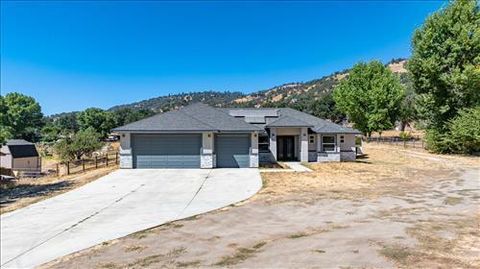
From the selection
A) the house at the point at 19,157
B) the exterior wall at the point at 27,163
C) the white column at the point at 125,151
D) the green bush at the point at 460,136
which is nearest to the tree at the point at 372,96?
the green bush at the point at 460,136

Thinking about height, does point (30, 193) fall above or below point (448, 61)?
below

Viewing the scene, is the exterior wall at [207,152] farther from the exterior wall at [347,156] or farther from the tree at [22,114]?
the tree at [22,114]

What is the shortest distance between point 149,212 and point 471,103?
31.2 m

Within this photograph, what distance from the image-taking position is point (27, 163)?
134ft

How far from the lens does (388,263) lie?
20.8ft

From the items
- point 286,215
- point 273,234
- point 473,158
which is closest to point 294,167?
point 286,215

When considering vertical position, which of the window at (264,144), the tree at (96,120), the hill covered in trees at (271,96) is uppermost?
the hill covered in trees at (271,96)

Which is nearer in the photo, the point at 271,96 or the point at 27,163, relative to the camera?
the point at 27,163

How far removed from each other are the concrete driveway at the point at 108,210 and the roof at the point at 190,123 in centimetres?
364

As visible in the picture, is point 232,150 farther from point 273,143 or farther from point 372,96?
point 372,96

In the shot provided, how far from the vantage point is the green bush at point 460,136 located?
2954 centimetres

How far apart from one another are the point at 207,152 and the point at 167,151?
2592 mm

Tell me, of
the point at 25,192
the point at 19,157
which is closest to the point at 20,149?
the point at 19,157

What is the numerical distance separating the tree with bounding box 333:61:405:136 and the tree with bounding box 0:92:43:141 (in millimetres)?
70107
